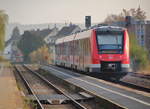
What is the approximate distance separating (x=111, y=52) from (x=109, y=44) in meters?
0.50

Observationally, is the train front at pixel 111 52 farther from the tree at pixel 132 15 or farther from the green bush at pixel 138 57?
the tree at pixel 132 15

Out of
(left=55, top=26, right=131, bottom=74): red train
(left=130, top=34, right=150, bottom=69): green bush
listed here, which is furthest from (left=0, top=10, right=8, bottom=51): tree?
(left=55, top=26, right=131, bottom=74): red train

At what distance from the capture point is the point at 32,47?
446 feet

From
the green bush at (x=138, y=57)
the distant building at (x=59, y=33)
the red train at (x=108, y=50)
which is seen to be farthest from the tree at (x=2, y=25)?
the distant building at (x=59, y=33)

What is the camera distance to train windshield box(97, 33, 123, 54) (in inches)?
1162

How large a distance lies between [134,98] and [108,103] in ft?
4.46

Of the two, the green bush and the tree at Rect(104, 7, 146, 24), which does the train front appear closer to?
the green bush

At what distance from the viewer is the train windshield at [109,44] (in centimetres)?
2952

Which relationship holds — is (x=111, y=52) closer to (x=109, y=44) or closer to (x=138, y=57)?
(x=109, y=44)

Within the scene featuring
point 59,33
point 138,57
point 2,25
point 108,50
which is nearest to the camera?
point 108,50

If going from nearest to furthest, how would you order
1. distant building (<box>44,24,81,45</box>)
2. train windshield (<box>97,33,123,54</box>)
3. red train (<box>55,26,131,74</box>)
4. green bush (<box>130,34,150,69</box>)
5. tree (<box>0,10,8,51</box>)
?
red train (<box>55,26,131,74</box>) → train windshield (<box>97,33,123,54</box>) → green bush (<box>130,34,150,69</box>) → tree (<box>0,10,8,51</box>) → distant building (<box>44,24,81,45</box>)

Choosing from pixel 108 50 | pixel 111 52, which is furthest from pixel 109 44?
pixel 111 52

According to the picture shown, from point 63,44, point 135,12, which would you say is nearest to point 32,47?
point 135,12

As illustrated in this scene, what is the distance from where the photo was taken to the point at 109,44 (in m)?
29.6
